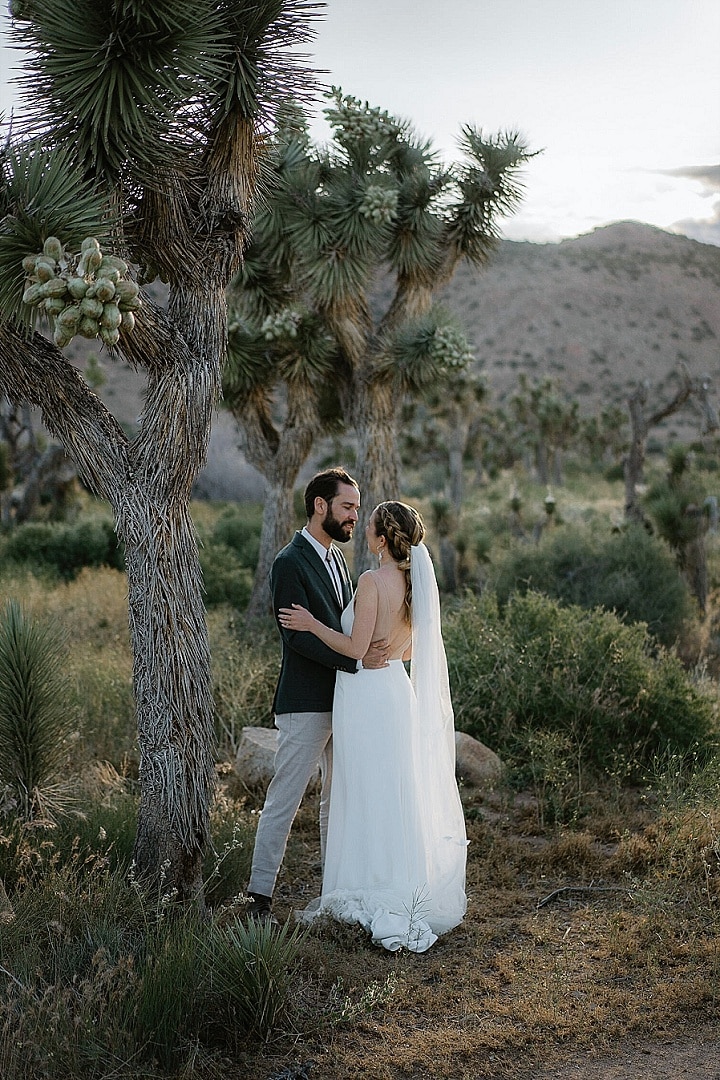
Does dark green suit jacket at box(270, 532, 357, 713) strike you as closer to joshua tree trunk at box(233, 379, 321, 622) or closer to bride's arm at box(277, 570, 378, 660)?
bride's arm at box(277, 570, 378, 660)

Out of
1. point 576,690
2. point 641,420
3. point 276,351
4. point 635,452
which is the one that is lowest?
point 576,690

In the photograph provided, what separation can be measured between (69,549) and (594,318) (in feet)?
155

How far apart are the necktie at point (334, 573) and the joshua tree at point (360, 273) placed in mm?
5647

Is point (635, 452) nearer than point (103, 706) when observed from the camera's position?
No

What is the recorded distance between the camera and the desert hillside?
51062 mm

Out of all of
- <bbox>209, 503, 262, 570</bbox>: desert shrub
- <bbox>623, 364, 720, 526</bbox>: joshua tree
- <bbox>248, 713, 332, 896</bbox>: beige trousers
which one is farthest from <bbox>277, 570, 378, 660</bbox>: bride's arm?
<bbox>623, 364, 720, 526</bbox>: joshua tree

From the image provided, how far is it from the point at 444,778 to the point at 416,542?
1.25 m

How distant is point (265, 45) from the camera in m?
4.52

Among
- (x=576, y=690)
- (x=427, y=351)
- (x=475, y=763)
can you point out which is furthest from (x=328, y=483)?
(x=427, y=351)

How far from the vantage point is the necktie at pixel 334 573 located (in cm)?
486

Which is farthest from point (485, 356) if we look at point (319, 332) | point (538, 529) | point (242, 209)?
point (242, 209)

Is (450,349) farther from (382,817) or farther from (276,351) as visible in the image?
(382,817)

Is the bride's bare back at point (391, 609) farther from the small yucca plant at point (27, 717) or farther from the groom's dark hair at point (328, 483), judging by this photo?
the small yucca plant at point (27, 717)

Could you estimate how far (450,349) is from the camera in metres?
10.1
